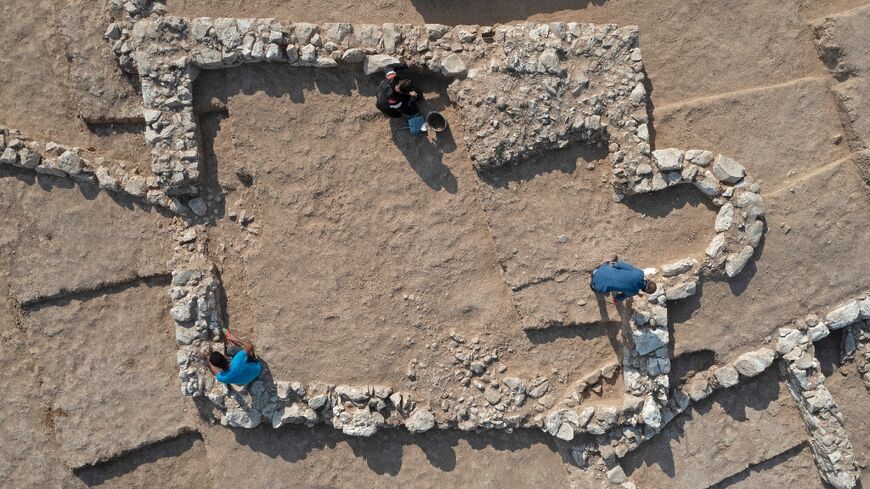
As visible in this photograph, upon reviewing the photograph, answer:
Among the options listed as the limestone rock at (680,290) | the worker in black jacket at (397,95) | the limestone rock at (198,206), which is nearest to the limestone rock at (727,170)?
the limestone rock at (680,290)

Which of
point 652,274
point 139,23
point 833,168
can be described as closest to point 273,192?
point 139,23

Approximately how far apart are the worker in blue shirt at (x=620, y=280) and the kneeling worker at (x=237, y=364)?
4539mm

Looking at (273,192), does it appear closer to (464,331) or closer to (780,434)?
(464,331)

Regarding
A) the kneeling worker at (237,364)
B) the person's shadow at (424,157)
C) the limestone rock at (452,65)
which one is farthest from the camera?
the person's shadow at (424,157)

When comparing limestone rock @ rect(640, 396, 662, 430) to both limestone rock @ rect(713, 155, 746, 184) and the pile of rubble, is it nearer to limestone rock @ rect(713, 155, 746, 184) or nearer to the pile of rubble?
limestone rock @ rect(713, 155, 746, 184)

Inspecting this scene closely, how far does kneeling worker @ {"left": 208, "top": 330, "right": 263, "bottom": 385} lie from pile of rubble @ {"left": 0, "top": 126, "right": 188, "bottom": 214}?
2.00 m

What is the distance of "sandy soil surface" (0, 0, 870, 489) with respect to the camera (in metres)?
7.24

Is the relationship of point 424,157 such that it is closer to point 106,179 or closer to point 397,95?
point 397,95

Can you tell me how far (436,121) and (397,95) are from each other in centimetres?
73

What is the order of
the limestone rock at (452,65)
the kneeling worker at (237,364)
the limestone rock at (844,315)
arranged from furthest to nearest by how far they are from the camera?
the limestone rock at (844,315)
the limestone rock at (452,65)
the kneeling worker at (237,364)

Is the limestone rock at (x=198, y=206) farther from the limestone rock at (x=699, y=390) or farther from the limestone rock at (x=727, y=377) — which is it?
the limestone rock at (x=727, y=377)

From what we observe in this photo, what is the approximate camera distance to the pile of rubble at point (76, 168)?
23.9 ft

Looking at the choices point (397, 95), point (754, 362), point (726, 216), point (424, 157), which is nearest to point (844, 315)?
point (754, 362)

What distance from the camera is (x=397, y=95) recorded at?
6672 mm
